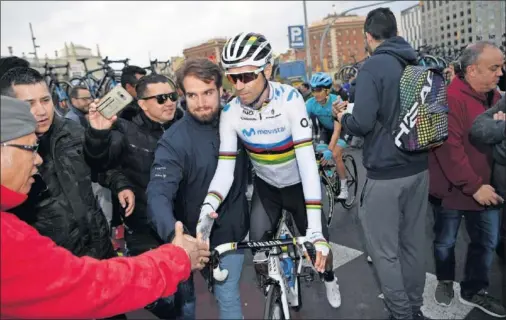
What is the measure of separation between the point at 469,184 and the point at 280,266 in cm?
178

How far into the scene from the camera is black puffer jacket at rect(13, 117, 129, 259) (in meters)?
2.31

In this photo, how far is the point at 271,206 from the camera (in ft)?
10.5

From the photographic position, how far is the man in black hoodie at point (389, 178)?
2805mm

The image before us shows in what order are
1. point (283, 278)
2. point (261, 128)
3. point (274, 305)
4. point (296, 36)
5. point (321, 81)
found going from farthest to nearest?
point (296, 36), point (321, 81), point (283, 278), point (261, 128), point (274, 305)

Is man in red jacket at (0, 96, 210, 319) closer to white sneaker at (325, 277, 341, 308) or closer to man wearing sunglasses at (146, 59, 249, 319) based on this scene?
man wearing sunglasses at (146, 59, 249, 319)

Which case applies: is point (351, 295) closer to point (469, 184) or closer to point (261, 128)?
point (469, 184)

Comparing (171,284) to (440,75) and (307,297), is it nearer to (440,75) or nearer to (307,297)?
(440,75)

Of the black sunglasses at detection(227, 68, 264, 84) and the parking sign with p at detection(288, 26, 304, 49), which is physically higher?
the parking sign with p at detection(288, 26, 304, 49)

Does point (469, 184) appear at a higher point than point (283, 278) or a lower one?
higher

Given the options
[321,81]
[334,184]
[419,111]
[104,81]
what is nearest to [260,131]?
[419,111]

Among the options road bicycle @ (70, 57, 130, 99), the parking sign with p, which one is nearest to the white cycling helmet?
road bicycle @ (70, 57, 130, 99)

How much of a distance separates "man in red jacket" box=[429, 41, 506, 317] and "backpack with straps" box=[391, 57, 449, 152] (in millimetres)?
481

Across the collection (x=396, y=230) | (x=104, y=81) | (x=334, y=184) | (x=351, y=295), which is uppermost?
(x=104, y=81)

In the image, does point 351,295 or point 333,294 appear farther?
point 351,295
